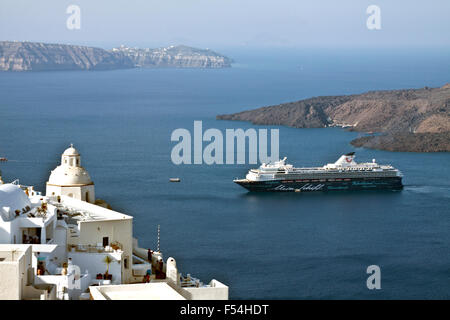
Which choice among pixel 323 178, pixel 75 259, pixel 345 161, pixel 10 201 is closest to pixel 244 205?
pixel 323 178

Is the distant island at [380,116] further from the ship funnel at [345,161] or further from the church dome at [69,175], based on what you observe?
the church dome at [69,175]

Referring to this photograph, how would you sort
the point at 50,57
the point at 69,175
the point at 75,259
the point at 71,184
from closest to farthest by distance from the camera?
the point at 75,259 → the point at 71,184 → the point at 69,175 → the point at 50,57

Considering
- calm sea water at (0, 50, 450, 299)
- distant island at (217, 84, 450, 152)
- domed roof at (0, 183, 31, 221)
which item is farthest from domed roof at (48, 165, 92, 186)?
distant island at (217, 84, 450, 152)

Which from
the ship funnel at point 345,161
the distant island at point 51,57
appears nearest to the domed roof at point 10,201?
the ship funnel at point 345,161

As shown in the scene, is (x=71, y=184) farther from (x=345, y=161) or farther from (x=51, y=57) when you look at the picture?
(x=51, y=57)
